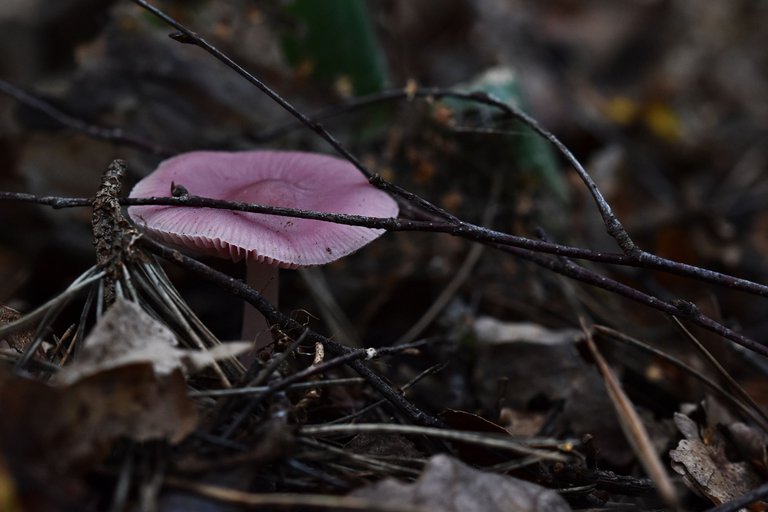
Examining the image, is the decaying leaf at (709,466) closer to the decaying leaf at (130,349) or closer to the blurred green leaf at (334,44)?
the decaying leaf at (130,349)

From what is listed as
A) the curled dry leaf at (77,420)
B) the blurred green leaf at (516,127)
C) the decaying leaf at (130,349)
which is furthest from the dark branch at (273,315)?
the blurred green leaf at (516,127)

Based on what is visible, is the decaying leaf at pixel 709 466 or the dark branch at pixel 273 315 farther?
the decaying leaf at pixel 709 466

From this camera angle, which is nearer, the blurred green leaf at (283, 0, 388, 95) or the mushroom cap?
the mushroom cap

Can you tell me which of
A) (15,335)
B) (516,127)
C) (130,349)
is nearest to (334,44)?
(516,127)

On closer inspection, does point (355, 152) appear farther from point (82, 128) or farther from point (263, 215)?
point (263, 215)

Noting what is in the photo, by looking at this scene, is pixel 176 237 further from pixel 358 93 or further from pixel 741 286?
pixel 358 93

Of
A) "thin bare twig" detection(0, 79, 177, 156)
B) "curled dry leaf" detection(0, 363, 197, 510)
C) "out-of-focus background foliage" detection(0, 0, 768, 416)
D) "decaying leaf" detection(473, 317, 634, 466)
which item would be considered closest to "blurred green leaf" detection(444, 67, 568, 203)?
"out-of-focus background foliage" detection(0, 0, 768, 416)

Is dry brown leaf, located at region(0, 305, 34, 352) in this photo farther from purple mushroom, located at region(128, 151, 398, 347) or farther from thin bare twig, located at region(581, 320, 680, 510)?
thin bare twig, located at region(581, 320, 680, 510)
